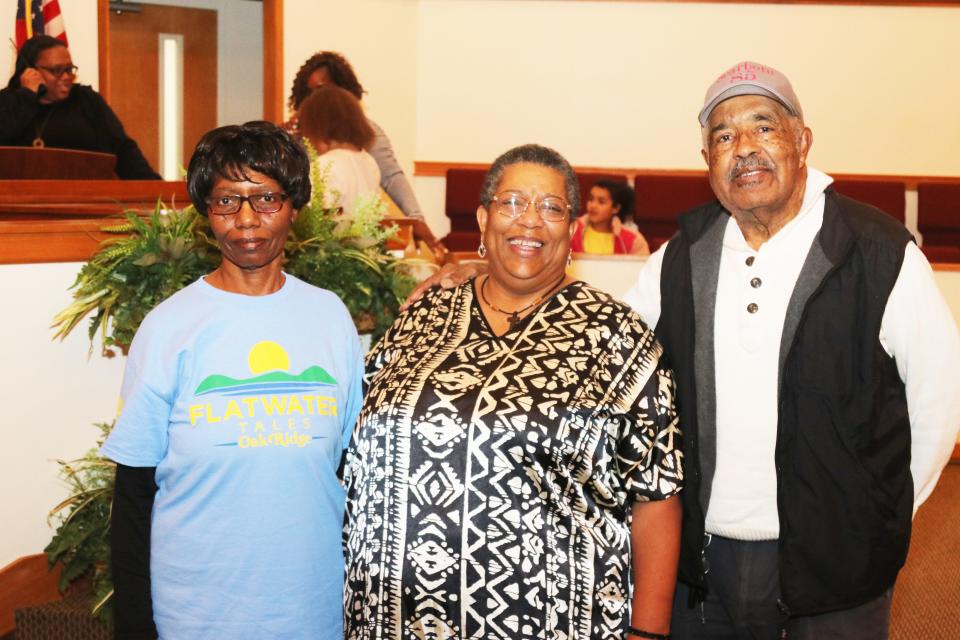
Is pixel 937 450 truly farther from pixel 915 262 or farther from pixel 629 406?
pixel 629 406

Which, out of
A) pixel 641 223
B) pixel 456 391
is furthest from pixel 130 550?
pixel 641 223

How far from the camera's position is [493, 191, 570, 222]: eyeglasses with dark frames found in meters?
2.01

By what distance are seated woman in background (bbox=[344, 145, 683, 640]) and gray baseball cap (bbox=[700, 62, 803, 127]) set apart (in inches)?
18.5

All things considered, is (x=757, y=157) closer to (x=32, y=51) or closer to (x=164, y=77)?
(x=32, y=51)

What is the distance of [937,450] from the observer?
2.00 metres

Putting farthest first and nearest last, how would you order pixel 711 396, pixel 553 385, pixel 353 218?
pixel 353 218 < pixel 711 396 < pixel 553 385

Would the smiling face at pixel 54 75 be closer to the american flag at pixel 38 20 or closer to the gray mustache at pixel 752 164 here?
the american flag at pixel 38 20

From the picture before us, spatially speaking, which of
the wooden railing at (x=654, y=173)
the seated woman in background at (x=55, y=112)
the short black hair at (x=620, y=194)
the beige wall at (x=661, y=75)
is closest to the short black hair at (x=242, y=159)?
the seated woman in background at (x=55, y=112)

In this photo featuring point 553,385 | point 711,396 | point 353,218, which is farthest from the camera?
point 353,218

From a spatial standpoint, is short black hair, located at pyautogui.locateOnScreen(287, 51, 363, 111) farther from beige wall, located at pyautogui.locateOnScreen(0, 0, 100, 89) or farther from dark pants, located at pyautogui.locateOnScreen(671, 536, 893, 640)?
dark pants, located at pyautogui.locateOnScreen(671, 536, 893, 640)

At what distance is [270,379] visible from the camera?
1.89 metres

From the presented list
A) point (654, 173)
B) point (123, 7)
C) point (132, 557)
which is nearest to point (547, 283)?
point (132, 557)

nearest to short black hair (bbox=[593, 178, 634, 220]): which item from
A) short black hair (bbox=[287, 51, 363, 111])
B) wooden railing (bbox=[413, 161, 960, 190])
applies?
wooden railing (bbox=[413, 161, 960, 190])

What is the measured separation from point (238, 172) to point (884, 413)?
1248 millimetres
